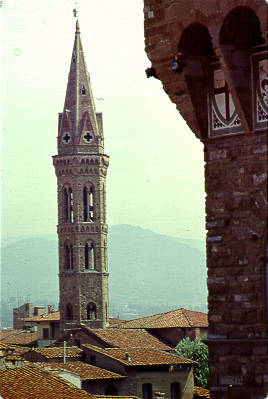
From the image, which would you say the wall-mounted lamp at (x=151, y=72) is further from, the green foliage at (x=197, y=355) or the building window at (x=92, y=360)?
the green foliage at (x=197, y=355)

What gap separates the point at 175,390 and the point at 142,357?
7.99 feet

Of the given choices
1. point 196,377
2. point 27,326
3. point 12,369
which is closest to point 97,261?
point 27,326

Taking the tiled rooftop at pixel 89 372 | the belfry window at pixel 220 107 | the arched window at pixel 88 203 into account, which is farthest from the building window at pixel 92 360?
the belfry window at pixel 220 107

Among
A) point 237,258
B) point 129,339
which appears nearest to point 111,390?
point 129,339

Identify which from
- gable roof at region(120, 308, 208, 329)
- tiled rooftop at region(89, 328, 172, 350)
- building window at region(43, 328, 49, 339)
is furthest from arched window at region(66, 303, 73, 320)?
tiled rooftop at region(89, 328, 172, 350)

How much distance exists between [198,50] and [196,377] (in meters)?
49.3

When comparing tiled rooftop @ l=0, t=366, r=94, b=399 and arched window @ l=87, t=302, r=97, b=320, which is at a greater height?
arched window @ l=87, t=302, r=97, b=320

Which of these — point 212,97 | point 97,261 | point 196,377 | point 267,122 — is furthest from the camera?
point 97,261

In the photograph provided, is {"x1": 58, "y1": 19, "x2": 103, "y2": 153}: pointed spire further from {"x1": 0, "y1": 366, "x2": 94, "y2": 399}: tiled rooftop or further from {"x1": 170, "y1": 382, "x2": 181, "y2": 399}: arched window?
{"x1": 0, "y1": 366, "x2": 94, "y2": 399}: tiled rooftop

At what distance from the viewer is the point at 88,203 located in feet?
313

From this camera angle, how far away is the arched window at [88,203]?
94750mm

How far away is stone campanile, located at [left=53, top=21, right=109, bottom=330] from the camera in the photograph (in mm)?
93688

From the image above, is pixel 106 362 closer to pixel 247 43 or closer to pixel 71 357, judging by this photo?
pixel 71 357

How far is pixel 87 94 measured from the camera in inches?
3826
